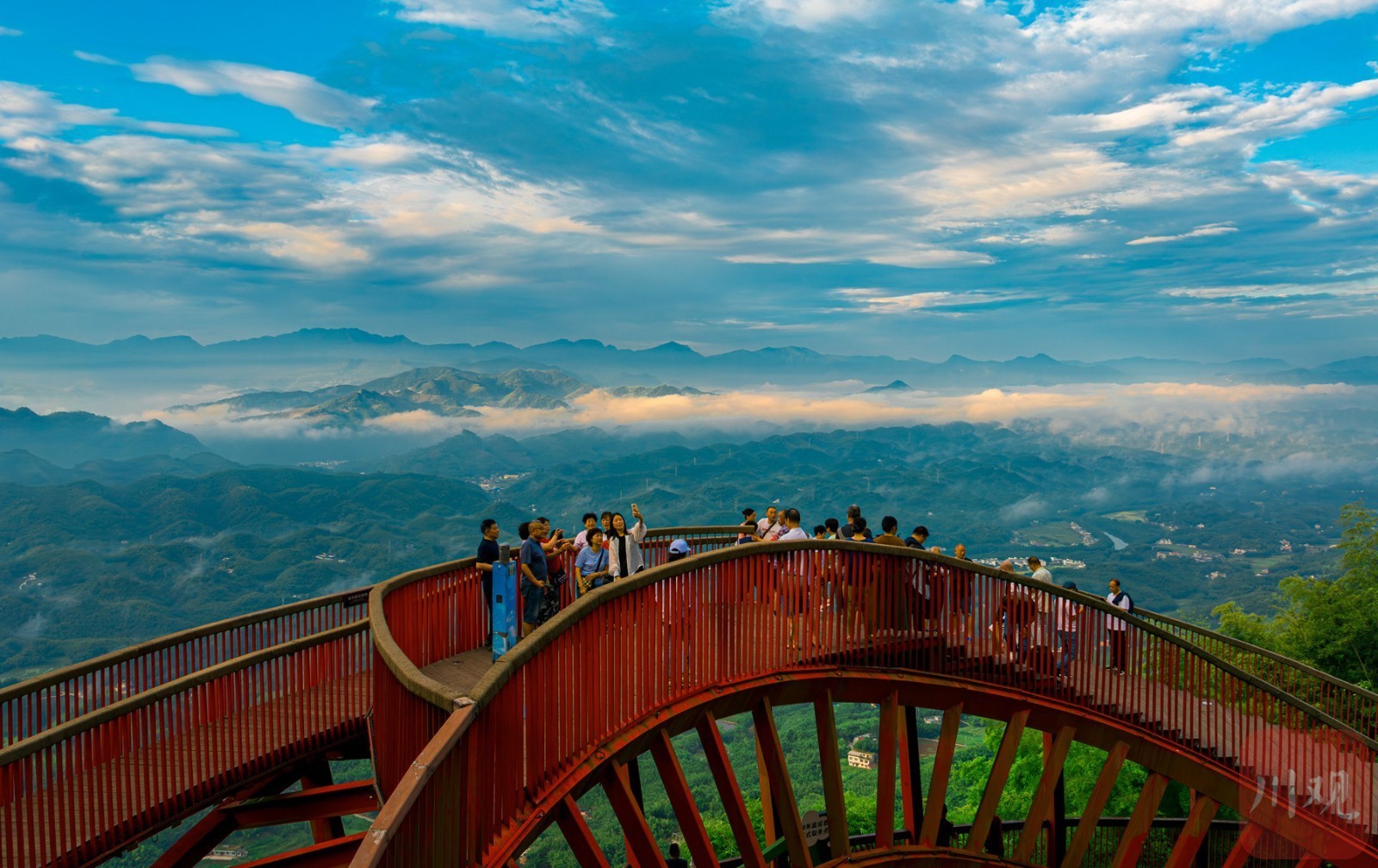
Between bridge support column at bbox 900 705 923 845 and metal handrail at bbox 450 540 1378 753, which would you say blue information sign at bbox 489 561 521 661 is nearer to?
metal handrail at bbox 450 540 1378 753

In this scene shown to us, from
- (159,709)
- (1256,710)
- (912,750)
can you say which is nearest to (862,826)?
(912,750)

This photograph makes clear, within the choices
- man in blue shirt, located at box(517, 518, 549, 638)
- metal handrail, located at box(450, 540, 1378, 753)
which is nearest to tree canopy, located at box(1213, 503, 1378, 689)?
metal handrail, located at box(450, 540, 1378, 753)

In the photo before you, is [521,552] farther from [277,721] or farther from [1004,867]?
[1004,867]

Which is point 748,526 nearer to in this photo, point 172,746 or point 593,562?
point 593,562

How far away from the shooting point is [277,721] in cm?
1240

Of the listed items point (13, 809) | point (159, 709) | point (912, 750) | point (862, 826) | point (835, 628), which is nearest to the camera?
point (13, 809)

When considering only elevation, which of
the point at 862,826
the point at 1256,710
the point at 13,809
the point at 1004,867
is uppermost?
the point at 13,809

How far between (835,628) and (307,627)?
25.8 ft

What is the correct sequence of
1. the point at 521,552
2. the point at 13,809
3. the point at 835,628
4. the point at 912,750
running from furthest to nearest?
the point at 912,750
the point at 835,628
the point at 521,552
the point at 13,809

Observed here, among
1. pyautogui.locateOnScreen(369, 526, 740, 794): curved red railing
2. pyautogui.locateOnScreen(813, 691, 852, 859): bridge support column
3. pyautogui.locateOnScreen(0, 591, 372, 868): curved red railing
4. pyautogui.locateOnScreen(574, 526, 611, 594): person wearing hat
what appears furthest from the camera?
pyautogui.locateOnScreen(813, 691, 852, 859): bridge support column

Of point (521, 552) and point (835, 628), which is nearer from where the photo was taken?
point (521, 552)

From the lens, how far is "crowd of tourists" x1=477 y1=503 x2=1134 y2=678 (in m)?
12.7

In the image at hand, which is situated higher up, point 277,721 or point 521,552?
point 521,552

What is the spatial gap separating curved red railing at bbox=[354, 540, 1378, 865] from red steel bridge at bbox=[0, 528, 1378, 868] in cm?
3
